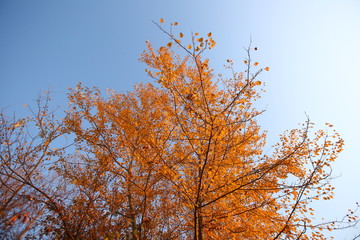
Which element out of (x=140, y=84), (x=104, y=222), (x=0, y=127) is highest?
(x=140, y=84)

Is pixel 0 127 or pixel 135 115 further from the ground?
pixel 135 115

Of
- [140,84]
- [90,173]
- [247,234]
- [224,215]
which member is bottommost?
[247,234]

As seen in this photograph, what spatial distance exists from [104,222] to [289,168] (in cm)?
461

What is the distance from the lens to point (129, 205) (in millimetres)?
5617

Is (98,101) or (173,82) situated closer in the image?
(173,82)

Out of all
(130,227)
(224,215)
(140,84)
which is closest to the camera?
(224,215)

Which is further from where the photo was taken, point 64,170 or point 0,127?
point 64,170

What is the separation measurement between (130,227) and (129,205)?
0.79 m

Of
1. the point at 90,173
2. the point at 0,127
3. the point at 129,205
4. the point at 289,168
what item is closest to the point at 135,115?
the point at 90,173

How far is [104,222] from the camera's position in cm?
448

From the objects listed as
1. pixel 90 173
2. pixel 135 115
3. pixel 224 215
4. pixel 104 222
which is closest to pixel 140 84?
pixel 135 115

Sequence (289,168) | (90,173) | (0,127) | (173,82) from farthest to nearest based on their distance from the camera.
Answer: (90,173) → (0,127) → (289,168) → (173,82)

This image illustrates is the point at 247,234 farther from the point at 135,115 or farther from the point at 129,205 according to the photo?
the point at 135,115

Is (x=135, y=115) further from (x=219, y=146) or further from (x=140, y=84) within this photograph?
(x=219, y=146)
